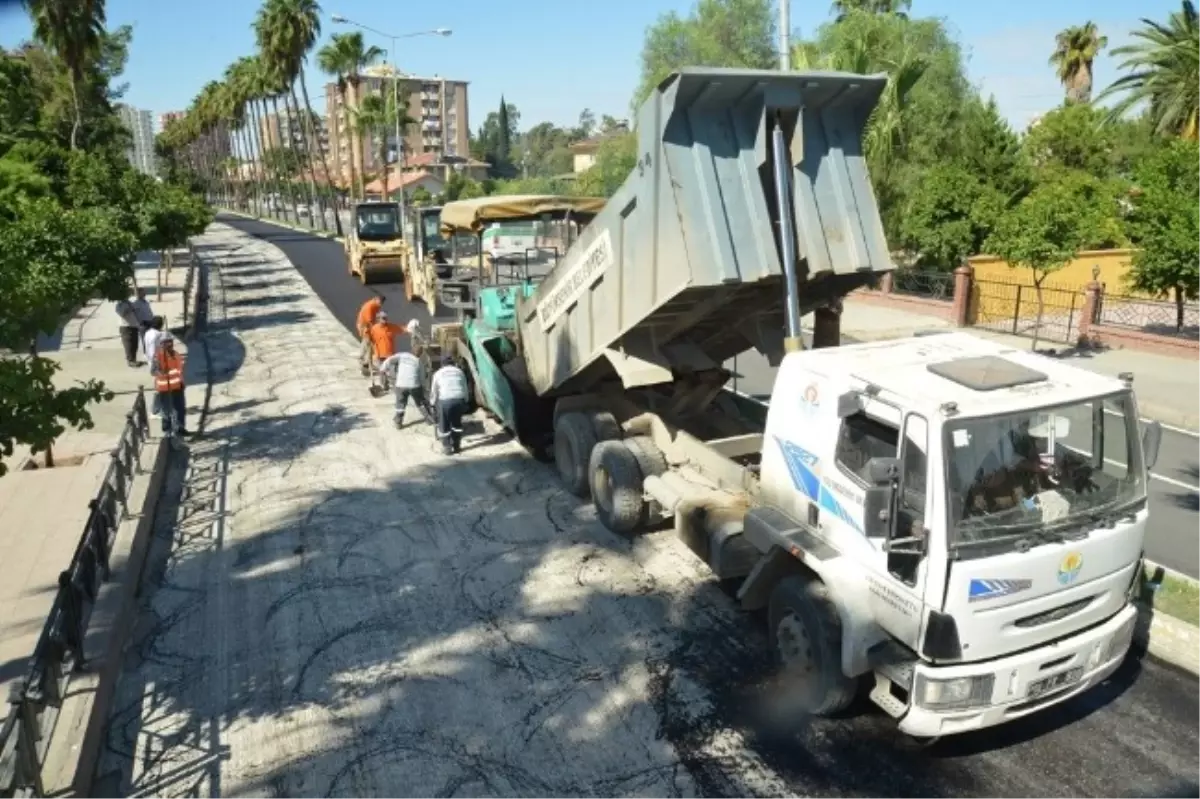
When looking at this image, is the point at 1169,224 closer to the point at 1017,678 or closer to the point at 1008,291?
the point at 1008,291

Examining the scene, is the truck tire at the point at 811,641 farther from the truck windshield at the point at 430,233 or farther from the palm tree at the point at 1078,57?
the palm tree at the point at 1078,57

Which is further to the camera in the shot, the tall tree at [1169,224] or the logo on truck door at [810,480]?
the tall tree at [1169,224]

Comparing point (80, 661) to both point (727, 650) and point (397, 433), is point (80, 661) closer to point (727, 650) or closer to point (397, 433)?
point (727, 650)

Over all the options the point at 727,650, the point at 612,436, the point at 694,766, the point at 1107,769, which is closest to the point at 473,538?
the point at 612,436

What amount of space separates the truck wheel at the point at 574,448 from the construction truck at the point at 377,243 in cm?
1910

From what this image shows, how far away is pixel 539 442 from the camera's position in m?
10.8

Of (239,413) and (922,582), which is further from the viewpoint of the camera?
(239,413)

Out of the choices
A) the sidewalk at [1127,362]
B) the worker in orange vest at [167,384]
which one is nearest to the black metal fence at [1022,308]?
the sidewalk at [1127,362]

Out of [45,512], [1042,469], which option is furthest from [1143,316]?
[45,512]

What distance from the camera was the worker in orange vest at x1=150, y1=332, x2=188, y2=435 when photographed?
37.7 feet

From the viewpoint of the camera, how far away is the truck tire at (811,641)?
212 inches

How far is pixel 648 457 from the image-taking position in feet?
27.1

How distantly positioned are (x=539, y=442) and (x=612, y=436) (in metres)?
1.83

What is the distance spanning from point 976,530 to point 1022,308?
1845 centimetres
